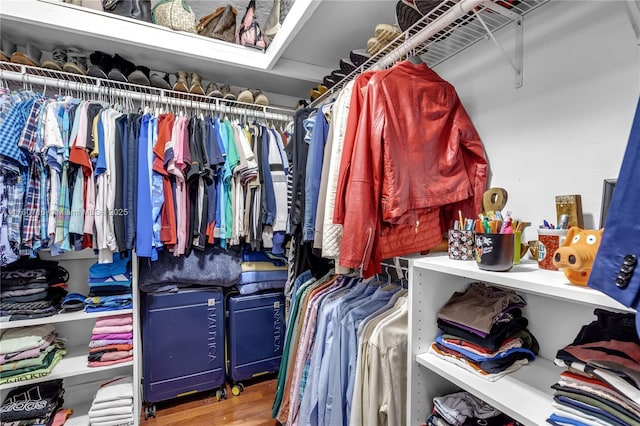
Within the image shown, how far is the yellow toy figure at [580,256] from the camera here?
61 cm

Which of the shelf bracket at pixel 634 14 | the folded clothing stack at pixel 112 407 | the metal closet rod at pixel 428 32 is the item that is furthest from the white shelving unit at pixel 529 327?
the folded clothing stack at pixel 112 407

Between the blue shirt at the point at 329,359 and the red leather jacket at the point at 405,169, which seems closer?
the red leather jacket at the point at 405,169

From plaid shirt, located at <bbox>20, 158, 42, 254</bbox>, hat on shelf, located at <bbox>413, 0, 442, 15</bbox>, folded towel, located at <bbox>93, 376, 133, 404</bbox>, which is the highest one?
hat on shelf, located at <bbox>413, 0, 442, 15</bbox>

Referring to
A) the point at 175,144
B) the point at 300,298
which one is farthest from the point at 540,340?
the point at 175,144

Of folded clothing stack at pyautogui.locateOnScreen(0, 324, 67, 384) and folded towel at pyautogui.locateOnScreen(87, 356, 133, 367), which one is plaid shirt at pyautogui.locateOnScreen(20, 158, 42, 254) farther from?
folded towel at pyautogui.locateOnScreen(87, 356, 133, 367)

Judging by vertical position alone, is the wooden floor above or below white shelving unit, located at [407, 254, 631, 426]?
below

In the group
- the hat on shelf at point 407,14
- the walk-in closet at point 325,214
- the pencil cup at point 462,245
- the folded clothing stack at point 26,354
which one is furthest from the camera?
the folded clothing stack at point 26,354

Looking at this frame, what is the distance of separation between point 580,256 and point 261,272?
1.78 metres

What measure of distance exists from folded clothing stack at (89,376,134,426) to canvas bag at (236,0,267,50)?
220 centimetres

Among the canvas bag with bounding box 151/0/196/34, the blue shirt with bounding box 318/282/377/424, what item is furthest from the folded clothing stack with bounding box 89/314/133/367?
the canvas bag with bounding box 151/0/196/34

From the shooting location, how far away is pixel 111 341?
1655mm

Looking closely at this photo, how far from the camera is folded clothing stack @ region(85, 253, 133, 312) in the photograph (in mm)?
1653

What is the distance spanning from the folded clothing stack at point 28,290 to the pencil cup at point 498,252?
2.03 m

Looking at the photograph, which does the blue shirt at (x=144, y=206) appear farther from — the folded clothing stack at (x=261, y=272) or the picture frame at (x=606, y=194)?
the picture frame at (x=606, y=194)
